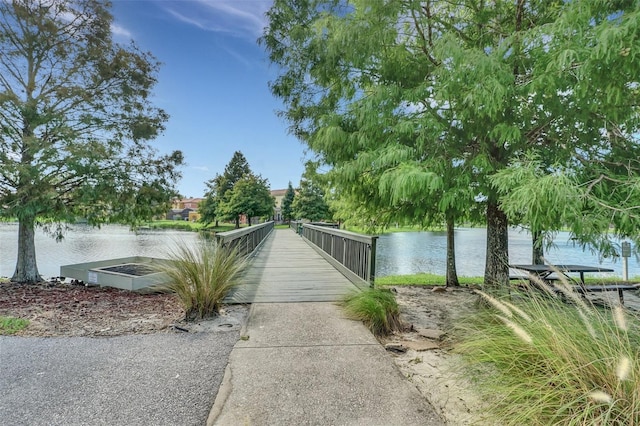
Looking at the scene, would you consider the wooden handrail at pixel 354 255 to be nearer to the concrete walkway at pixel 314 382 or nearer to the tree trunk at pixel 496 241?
the concrete walkway at pixel 314 382

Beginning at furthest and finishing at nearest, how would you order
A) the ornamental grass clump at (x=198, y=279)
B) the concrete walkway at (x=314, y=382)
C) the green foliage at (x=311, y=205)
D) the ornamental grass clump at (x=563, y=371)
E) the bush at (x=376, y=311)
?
1. the green foliage at (x=311, y=205)
2. the ornamental grass clump at (x=198, y=279)
3. the bush at (x=376, y=311)
4. the concrete walkway at (x=314, y=382)
5. the ornamental grass clump at (x=563, y=371)

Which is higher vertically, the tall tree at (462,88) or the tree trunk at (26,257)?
the tall tree at (462,88)

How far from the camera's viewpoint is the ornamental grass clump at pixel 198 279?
13.8ft

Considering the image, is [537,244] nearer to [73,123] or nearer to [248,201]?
[73,123]

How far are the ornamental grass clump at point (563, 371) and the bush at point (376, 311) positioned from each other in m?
1.63

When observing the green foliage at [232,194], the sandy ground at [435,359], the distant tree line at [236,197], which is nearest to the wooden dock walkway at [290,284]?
the sandy ground at [435,359]

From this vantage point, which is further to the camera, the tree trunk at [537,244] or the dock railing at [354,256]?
the dock railing at [354,256]

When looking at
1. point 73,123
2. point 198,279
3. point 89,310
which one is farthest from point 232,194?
point 198,279

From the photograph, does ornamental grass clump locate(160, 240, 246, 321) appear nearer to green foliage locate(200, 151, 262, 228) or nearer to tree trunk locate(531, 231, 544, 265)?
tree trunk locate(531, 231, 544, 265)

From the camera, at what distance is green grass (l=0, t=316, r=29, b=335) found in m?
3.88

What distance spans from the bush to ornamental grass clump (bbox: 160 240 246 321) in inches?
65.0

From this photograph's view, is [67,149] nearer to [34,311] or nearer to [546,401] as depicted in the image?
[34,311]

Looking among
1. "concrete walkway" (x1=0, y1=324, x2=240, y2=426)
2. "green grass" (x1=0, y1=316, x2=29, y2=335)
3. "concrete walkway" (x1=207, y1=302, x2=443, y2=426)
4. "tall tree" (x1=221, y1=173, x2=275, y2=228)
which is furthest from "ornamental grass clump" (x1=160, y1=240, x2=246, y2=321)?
"tall tree" (x1=221, y1=173, x2=275, y2=228)

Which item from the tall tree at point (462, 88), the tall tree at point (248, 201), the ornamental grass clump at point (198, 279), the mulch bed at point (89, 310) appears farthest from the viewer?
the tall tree at point (248, 201)
